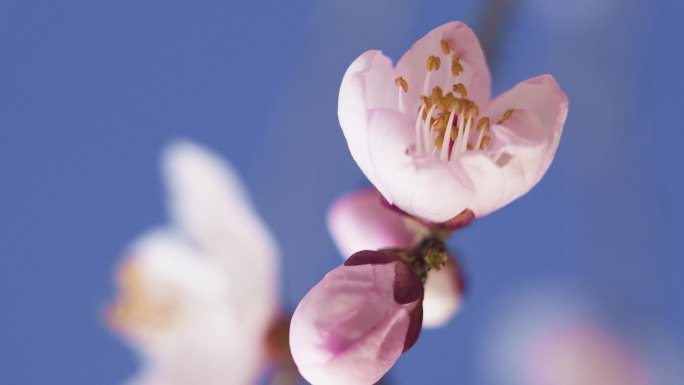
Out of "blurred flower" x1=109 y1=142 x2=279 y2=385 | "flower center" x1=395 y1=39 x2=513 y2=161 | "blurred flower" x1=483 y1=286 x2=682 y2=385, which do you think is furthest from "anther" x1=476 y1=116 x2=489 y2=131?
"blurred flower" x1=483 y1=286 x2=682 y2=385

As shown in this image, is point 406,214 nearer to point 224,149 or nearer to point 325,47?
point 325,47

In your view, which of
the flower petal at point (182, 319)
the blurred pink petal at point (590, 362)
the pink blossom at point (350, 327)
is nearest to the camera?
the pink blossom at point (350, 327)

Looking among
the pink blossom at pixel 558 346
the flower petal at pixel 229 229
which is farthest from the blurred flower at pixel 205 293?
the pink blossom at pixel 558 346

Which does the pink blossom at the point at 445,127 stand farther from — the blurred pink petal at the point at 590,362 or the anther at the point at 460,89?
the blurred pink petal at the point at 590,362

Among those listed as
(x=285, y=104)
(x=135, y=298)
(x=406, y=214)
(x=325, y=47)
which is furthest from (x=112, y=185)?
(x=406, y=214)

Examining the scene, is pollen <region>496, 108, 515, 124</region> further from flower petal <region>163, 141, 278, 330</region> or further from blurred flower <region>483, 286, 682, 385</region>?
blurred flower <region>483, 286, 682, 385</region>

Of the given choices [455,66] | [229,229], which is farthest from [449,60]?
[229,229]

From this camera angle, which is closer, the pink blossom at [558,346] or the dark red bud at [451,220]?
the dark red bud at [451,220]
